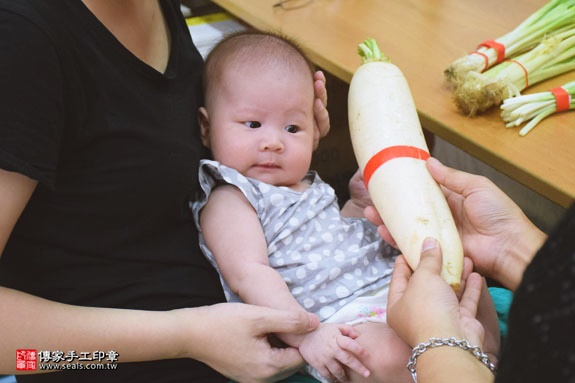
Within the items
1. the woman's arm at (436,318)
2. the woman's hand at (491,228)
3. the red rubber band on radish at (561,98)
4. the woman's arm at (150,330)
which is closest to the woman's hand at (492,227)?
the woman's hand at (491,228)

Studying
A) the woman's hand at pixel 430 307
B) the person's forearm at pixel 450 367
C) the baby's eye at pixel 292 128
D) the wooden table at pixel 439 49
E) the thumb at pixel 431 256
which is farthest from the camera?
the baby's eye at pixel 292 128

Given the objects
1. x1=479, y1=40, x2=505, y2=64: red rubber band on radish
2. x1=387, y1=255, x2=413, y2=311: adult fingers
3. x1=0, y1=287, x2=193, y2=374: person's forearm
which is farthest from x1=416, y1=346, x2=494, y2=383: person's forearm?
x1=479, y1=40, x2=505, y2=64: red rubber band on radish

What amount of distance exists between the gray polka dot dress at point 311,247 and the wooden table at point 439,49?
324 millimetres

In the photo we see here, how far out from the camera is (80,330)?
1.01 meters

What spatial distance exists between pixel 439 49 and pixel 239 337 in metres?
1.03

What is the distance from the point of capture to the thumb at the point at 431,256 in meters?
1.07

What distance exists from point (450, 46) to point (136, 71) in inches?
39.2

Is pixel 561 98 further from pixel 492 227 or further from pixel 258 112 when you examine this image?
pixel 258 112

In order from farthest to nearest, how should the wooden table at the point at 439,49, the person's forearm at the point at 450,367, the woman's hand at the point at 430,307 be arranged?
1. the wooden table at the point at 439,49
2. the woman's hand at the point at 430,307
3. the person's forearm at the point at 450,367

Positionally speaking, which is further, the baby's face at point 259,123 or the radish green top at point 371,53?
the radish green top at point 371,53

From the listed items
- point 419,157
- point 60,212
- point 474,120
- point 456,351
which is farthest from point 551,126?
point 60,212

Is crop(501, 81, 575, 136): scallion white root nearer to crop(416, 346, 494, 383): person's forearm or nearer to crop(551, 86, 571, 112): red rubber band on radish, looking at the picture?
crop(551, 86, 571, 112): red rubber band on radish

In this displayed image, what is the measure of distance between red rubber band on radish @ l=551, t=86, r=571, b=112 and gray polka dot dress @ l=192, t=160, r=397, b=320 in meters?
0.52

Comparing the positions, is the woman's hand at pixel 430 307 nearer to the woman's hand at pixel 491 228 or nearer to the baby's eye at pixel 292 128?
the woman's hand at pixel 491 228
